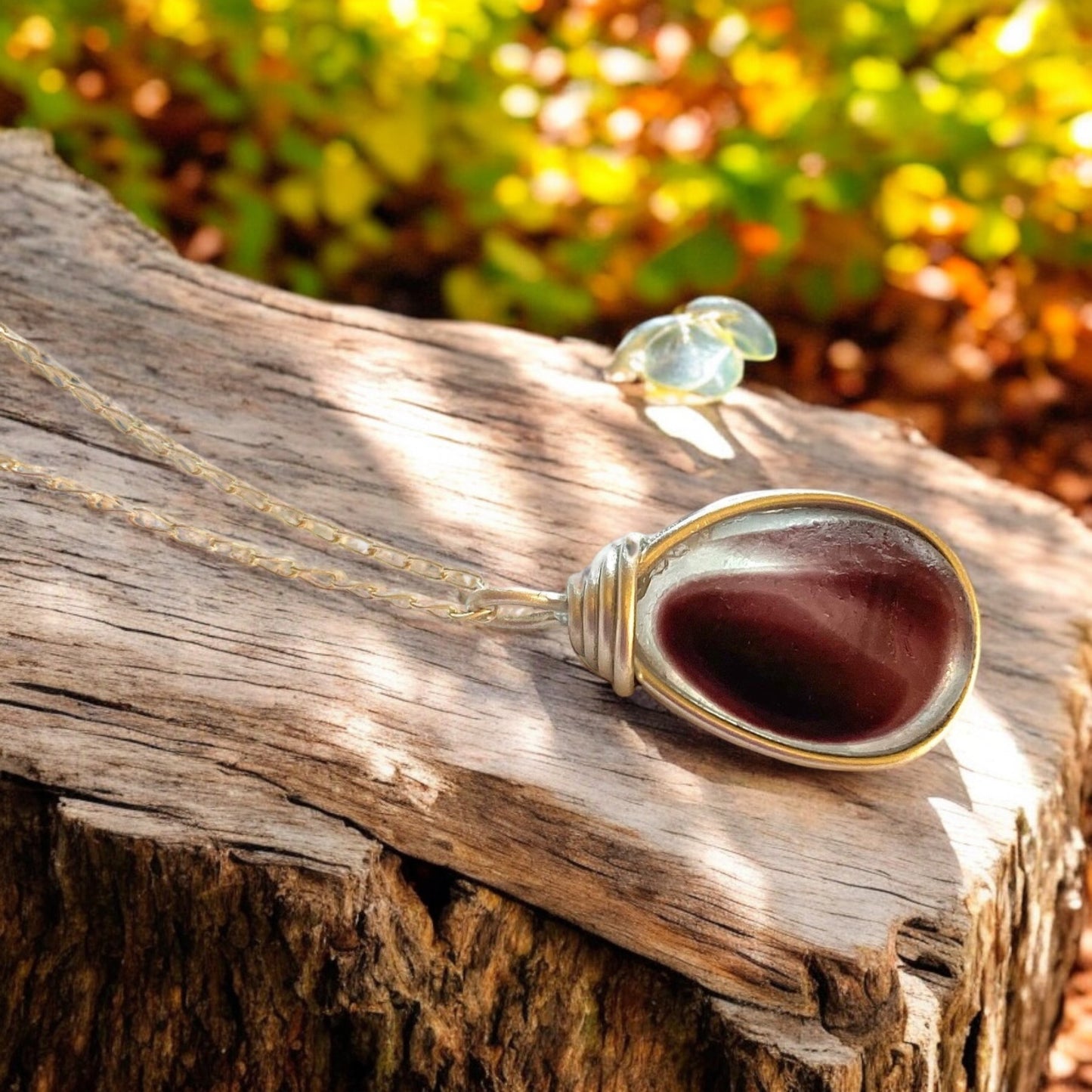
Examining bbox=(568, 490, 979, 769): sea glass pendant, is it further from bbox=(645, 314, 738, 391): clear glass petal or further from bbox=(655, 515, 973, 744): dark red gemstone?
bbox=(645, 314, 738, 391): clear glass petal

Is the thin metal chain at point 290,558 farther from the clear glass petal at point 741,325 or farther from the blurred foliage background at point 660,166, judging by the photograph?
the blurred foliage background at point 660,166

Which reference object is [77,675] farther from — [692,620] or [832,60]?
[832,60]

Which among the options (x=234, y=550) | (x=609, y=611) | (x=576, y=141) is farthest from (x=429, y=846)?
(x=576, y=141)

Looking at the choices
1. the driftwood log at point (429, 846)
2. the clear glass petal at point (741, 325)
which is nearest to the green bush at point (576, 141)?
the clear glass petal at point (741, 325)

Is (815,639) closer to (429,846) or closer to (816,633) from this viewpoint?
(816,633)

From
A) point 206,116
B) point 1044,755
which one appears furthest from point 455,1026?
point 206,116

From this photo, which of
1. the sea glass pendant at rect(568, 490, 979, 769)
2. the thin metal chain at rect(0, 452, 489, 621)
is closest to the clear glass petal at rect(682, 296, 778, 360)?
the sea glass pendant at rect(568, 490, 979, 769)
